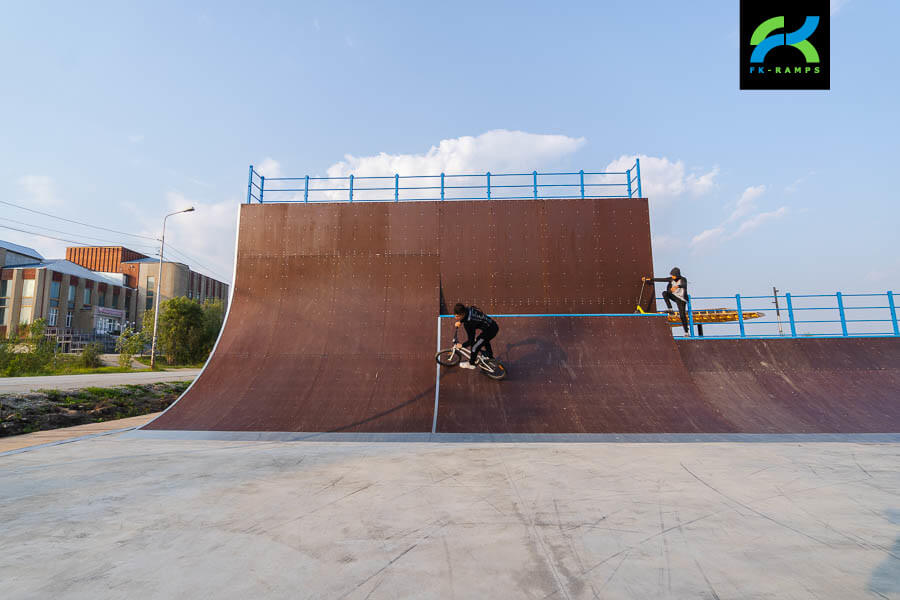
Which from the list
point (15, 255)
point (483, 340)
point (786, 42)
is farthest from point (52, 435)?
point (15, 255)

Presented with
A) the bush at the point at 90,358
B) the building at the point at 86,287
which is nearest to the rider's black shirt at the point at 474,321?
the bush at the point at 90,358

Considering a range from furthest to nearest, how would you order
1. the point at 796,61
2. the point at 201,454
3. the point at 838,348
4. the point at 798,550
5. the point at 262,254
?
the point at 262,254 → the point at 838,348 → the point at 796,61 → the point at 201,454 → the point at 798,550

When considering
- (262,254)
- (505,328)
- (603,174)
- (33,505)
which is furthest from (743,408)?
(262,254)

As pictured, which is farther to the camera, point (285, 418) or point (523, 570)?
point (285, 418)

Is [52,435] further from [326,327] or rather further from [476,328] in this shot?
[476,328]

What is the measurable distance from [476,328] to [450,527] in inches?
245

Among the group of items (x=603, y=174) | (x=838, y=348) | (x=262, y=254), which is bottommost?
(x=838, y=348)

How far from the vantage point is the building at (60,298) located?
48.6m

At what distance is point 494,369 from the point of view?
32.1ft

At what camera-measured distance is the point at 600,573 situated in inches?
104

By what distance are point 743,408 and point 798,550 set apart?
23.2 feet

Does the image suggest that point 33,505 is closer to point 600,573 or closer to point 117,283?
point 600,573

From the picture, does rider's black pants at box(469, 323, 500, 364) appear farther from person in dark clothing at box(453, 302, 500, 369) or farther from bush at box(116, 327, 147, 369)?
bush at box(116, 327, 147, 369)

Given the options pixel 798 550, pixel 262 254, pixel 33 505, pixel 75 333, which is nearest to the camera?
pixel 798 550
